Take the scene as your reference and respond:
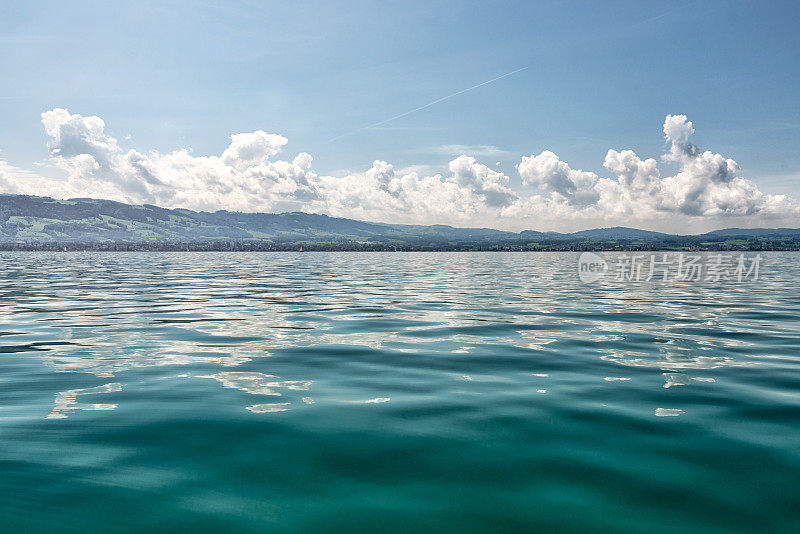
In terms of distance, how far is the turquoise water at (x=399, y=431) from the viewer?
577 cm

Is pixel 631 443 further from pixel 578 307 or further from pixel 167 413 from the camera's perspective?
pixel 578 307

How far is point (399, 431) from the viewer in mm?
8320

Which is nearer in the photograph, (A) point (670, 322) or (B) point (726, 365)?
(B) point (726, 365)

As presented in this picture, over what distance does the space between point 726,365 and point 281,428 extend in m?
11.5

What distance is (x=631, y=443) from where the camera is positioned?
7.77 meters

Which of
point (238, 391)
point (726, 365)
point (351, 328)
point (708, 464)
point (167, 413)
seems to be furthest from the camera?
point (351, 328)

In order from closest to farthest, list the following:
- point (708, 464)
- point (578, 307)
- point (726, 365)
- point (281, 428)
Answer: point (708, 464), point (281, 428), point (726, 365), point (578, 307)

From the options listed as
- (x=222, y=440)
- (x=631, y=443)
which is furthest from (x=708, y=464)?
(x=222, y=440)
